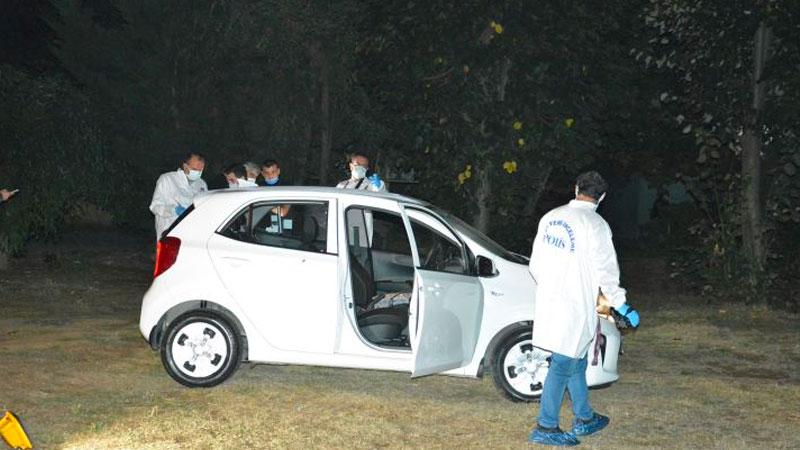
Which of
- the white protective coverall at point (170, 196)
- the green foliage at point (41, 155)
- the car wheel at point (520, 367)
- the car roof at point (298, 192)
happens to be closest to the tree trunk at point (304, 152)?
the green foliage at point (41, 155)

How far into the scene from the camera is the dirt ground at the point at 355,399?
24.0 feet

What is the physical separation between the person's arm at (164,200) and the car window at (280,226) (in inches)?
123

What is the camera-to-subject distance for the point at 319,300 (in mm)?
8469

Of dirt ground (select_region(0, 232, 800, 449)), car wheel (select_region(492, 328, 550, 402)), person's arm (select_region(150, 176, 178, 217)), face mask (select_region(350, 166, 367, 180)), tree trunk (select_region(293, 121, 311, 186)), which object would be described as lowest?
dirt ground (select_region(0, 232, 800, 449))

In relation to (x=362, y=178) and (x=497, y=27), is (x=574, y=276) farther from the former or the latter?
(x=497, y=27)

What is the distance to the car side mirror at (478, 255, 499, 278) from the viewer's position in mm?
8469

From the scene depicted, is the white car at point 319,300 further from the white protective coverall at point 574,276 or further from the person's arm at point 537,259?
the white protective coverall at point 574,276

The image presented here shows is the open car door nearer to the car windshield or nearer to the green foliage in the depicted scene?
the car windshield

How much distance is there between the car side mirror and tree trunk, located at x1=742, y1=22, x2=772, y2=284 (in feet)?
24.1

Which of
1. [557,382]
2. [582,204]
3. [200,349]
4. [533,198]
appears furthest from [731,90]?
[533,198]

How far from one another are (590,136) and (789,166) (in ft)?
10.3

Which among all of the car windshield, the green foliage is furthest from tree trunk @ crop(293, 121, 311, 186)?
the car windshield

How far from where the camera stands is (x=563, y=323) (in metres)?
6.88

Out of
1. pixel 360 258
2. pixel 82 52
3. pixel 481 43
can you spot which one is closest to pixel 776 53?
pixel 481 43
